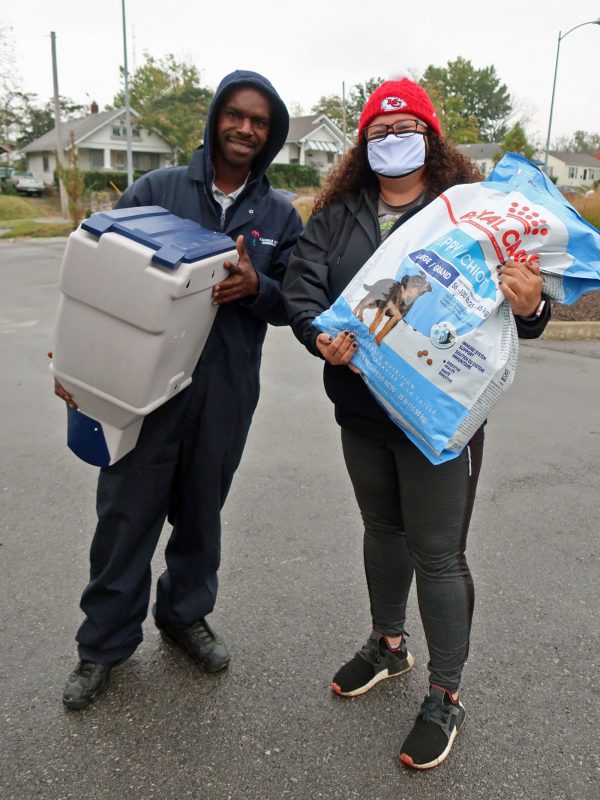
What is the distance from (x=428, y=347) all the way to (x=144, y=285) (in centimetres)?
79

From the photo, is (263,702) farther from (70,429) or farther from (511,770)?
(70,429)

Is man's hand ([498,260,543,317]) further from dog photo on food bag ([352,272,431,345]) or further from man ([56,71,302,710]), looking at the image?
man ([56,71,302,710])

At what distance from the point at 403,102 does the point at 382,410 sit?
3.18 feet

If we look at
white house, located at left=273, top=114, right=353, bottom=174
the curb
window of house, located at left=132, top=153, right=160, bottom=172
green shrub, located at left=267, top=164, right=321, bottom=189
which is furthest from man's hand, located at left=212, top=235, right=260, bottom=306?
white house, located at left=273, top=114, right=353, bottom=174

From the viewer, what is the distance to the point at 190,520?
254cm

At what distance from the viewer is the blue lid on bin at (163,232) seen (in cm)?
191

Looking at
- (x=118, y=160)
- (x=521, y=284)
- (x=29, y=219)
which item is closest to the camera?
(x=521, y=284)

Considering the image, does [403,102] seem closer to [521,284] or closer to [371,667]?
[521,284]

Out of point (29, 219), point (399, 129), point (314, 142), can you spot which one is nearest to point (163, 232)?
point (399, 129)

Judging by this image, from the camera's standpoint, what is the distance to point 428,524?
211 centimetres

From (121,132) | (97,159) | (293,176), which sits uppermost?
(121,132)

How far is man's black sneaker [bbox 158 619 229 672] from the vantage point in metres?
2.54

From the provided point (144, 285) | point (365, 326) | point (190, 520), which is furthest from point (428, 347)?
point (190, 520)

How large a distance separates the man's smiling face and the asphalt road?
1.80 meters
